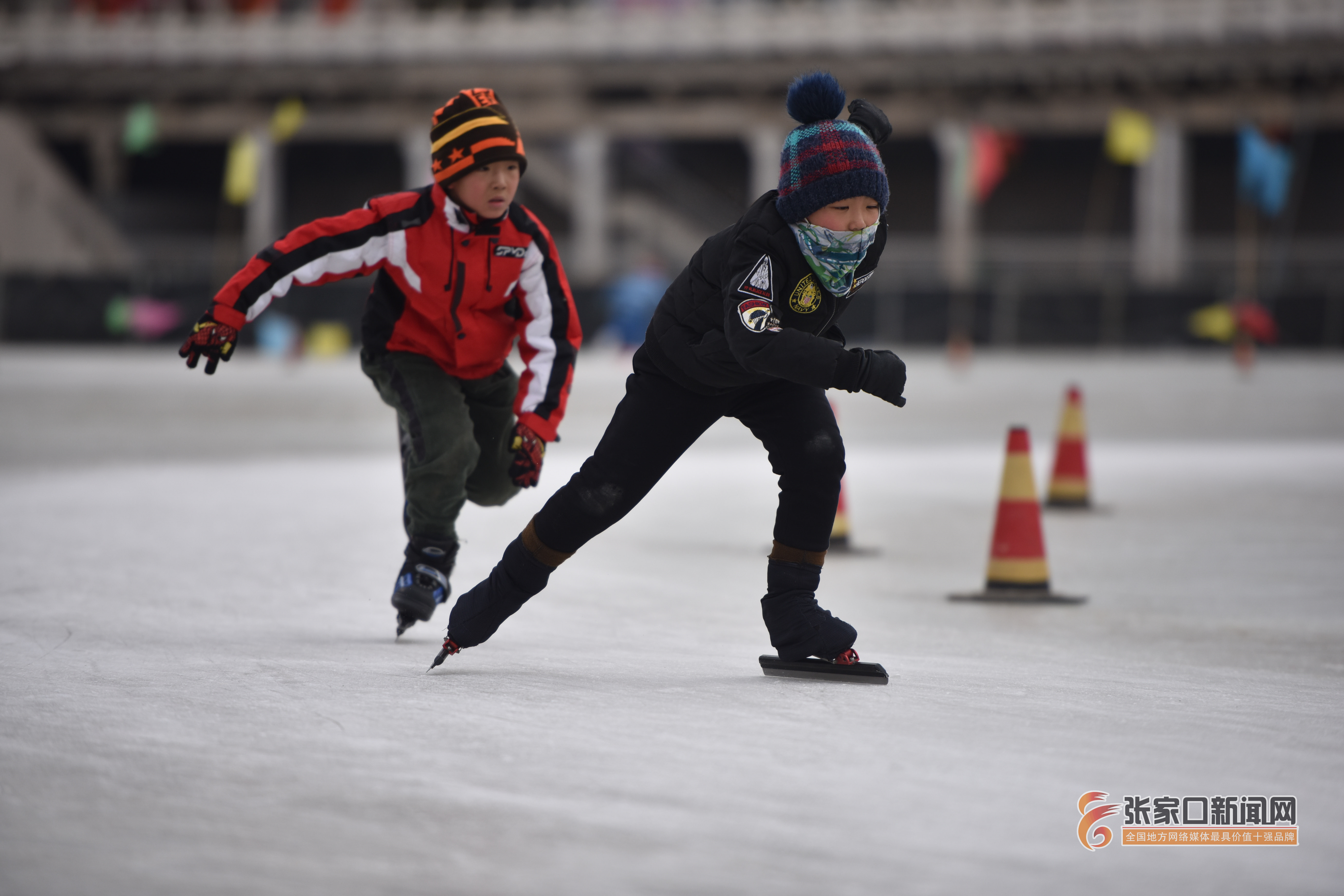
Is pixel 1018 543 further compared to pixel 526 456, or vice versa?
pixel 1018 543

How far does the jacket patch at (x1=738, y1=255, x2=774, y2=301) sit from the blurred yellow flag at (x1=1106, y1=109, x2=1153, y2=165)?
1311 inches

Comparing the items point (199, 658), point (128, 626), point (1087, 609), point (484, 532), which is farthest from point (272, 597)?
point (1087, 609)

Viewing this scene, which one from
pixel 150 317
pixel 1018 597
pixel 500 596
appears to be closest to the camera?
pixel 500 596

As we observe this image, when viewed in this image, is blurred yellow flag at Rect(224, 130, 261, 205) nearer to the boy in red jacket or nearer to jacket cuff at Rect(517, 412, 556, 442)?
the boy in red jacket

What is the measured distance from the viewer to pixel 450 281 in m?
5.14

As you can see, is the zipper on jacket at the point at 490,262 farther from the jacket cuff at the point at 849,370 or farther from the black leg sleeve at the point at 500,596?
the jacket cuff at the point at 849,370

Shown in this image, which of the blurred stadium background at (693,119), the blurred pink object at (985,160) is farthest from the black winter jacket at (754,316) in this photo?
the blurred pink object at (985,160)

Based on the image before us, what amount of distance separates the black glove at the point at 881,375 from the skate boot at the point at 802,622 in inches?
23.9

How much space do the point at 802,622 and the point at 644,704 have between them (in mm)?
535

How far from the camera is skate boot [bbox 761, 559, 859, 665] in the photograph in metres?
4.25

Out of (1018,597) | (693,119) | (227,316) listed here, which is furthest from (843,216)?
(693,119)

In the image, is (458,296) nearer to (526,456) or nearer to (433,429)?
(433,429)

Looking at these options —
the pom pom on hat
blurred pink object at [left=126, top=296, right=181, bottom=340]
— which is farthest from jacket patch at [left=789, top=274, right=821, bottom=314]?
blurred pink object at [left=126, top=296, right=181, bottom=340]

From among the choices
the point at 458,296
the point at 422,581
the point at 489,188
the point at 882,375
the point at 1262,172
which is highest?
the point at 1262,172
